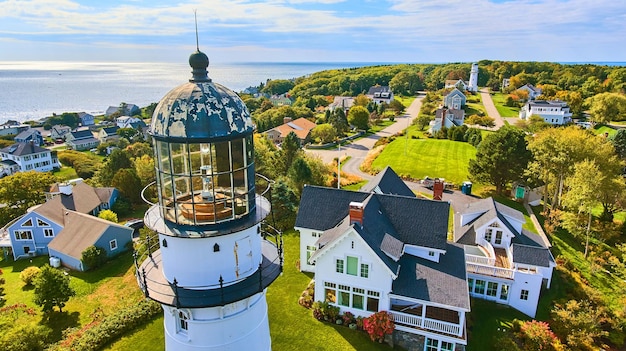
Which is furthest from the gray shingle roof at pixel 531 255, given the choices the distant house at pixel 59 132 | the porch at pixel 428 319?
the distant house at pixel 59 132

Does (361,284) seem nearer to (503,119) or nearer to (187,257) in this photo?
(187,257)

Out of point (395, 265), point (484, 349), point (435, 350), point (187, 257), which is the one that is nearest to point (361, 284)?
point (395, 265)

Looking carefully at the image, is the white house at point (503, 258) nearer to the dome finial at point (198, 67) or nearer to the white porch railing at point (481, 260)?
the white porch railing at point (481, 260)

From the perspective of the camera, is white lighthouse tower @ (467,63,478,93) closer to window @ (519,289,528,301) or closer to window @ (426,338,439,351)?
window @ (519,289,528,301)

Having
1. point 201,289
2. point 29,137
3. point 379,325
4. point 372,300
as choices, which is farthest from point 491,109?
point 29,137

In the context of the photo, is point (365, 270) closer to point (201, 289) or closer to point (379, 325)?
point (379, 325)

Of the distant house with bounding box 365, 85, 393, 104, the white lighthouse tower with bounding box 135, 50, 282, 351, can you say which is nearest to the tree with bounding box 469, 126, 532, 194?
the white lighthouse tower with bounding box 135, 50, 282, 351

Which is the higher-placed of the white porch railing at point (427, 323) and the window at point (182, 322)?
the window at point (182, 322)
